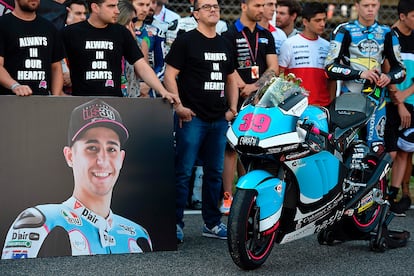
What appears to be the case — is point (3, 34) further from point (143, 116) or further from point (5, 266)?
point (5, 266)

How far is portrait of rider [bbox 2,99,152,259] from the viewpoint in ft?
20.3

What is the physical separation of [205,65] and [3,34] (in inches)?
62.0

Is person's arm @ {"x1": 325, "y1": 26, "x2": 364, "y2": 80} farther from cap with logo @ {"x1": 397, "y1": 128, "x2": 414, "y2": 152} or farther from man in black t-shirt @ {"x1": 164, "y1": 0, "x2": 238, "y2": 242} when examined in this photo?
man in black t-shirt @ {"x1": 164, "y1": 0, "x2": 238, "y2": 242}

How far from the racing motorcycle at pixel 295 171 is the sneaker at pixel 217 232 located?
40.3 inches

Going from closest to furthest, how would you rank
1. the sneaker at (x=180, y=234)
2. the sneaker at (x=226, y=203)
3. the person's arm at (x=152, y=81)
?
1. the person's arm at (x=152, y=81)
2. the sneaker at (x=180, y=234)
3. the sneaker at (x=226, y=203)

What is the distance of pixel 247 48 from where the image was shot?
26.8 ft

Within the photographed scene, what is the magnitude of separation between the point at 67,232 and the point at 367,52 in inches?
140

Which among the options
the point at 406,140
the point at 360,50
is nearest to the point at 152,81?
the point at 360,50

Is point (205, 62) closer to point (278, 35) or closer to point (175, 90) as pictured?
point (175, 90)

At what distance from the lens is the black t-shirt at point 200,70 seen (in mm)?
7012

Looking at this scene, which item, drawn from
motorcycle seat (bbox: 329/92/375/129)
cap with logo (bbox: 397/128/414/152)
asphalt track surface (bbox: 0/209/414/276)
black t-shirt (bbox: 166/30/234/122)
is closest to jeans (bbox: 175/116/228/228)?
black t-shirt (bbox: 166/30/234/122)

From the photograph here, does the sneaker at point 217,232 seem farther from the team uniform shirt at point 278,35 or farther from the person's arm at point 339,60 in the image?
the team uniform shirt at point 278,35

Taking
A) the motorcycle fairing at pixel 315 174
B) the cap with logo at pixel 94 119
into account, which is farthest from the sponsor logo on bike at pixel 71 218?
the motorcycle fairing at pixel 315 174

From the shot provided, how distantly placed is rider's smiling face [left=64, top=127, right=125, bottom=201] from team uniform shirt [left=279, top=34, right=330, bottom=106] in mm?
2778
